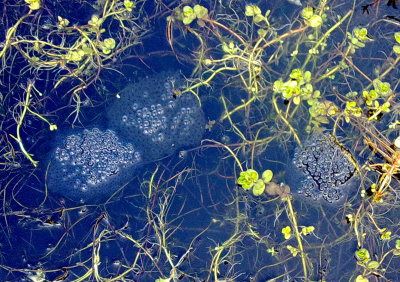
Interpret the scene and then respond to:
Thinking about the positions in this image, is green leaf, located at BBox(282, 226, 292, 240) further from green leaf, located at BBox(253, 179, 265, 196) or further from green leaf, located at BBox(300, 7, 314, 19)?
green leaf, located at BBox(300, 7, 314, 19)

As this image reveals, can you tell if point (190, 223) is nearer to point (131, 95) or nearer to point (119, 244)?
point (119, 244)

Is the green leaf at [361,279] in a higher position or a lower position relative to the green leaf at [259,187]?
lower

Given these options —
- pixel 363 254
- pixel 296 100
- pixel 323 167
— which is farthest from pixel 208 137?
pixel 363 254

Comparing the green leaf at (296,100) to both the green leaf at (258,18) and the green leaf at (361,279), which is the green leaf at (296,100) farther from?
the green leaf at (361,279)

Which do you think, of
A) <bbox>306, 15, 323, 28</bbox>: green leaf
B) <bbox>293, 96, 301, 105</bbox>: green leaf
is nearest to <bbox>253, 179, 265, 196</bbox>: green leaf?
<bbox>293, 96, 301, 105</bbox>: green leaf

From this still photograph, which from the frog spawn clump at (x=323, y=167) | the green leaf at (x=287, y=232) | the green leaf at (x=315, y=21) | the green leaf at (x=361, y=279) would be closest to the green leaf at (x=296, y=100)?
the frog spawn clump at (x=323, y=167)
